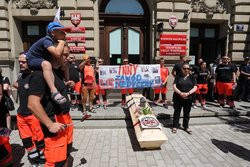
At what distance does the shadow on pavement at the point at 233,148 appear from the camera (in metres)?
4.52

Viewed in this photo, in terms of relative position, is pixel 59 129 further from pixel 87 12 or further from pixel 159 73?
pixel 87 12

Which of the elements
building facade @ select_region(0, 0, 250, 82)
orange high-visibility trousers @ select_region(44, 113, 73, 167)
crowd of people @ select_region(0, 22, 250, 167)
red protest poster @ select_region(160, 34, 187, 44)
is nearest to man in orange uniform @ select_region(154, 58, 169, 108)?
crowd of people @ select_region(0, 22, 250, 167)

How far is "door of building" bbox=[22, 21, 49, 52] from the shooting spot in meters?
9.88

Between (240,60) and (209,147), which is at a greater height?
(240,60)

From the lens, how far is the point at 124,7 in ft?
32.6

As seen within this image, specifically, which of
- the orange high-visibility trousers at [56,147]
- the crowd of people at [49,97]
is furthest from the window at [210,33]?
the orange high-visibility trousers at [56,147]

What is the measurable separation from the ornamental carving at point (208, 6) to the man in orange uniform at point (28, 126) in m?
8.68

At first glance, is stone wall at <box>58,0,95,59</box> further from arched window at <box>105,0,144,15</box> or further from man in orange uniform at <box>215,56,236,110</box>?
man in orange uniform at <box>215,56,236,110</box>

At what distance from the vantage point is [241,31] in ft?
32.1

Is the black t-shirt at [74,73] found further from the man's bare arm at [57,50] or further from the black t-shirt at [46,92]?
the man's bare arm at [57,50]

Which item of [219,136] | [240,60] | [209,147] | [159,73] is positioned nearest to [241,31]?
[240,60]

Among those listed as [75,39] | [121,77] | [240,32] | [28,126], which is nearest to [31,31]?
[75,39]

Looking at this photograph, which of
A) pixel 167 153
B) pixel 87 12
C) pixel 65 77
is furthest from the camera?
pixel 87 12

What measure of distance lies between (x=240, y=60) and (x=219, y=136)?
586 centimetres
